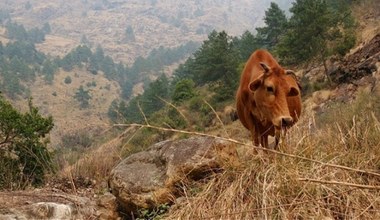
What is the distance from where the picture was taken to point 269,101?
5098 mm

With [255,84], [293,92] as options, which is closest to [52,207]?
[255,84]

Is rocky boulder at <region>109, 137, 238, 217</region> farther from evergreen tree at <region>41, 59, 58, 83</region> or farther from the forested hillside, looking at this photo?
evergreen tree at <region>41, 59, 58, 83</region>

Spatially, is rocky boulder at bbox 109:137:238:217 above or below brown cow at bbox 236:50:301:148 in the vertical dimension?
below

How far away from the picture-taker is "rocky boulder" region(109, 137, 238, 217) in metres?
5.23

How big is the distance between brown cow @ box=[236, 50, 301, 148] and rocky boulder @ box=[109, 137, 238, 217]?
0.55m

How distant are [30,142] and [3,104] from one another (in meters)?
2.60

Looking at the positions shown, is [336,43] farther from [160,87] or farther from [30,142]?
[160,87]

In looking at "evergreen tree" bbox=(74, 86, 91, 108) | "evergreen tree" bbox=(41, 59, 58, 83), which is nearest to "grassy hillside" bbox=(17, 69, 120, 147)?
"evergreen tree" bbox=(74, 86, 91, 108)

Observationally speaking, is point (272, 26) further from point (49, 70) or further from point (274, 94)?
point (49, 70)

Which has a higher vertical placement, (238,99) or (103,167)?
(238,99)

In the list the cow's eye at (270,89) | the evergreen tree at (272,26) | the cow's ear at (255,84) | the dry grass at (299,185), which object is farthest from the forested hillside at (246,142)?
the cow's ear at (255,84)

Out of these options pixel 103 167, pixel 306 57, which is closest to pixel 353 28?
pixel 306 57

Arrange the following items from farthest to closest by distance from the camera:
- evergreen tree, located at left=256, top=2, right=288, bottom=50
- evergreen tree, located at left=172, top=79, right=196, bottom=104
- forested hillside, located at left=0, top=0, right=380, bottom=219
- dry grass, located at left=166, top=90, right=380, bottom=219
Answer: evergreen tree, located at left=256, top=2, right=288, bottom=50, evergreen tree, located at left=172, top=79, right=196, bottom=104, forested hillside, located at left=0, top=0, right=380, bottom=219, dry grass, located at left=166, top=90, right=380, bottom=219

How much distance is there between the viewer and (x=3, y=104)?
1541cm
